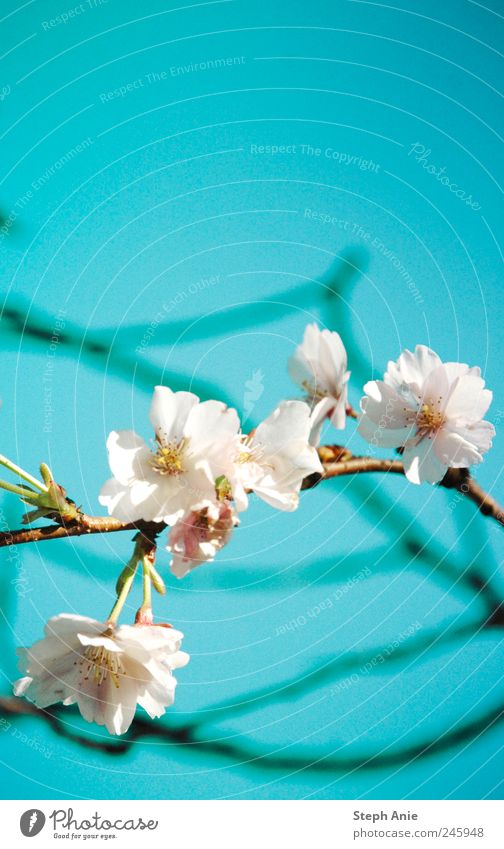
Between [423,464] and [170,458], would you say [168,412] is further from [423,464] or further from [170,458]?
[423,464]

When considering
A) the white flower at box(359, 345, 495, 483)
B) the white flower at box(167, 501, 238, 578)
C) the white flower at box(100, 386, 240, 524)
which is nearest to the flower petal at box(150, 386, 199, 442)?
the white flower at box(100, 386, 240, 524)

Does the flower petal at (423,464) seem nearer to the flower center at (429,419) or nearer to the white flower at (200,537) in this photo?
the flower center at (429,419)

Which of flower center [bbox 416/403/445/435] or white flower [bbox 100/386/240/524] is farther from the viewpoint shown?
flower center [bbox 416/403/445/435]

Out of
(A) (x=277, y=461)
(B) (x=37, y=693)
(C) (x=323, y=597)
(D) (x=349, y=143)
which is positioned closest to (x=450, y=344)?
(D) (x=349, y=143)

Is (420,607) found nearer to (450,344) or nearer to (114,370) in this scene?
(450,344)

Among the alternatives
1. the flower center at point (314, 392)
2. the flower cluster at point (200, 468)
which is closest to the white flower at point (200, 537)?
the flower cluster at point (200, 468)

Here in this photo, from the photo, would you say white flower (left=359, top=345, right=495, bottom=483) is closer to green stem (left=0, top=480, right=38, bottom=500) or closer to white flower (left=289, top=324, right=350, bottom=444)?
white flower (left=289, top=324, right=350, bottom=444)

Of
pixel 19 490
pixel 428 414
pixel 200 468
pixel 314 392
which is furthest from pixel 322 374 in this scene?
pixel 19 490
